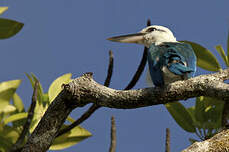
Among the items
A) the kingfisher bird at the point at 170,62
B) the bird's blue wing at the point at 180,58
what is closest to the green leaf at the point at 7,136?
the kingfisher bird at the point at 170,62

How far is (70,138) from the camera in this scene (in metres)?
4.98

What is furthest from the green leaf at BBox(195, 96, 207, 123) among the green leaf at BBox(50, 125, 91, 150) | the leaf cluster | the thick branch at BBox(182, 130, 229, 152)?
the thick branch at BBox(182, 130, 229, 152)

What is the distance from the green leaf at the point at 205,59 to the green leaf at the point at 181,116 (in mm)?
527

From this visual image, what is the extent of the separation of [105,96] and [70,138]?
152 centimetres

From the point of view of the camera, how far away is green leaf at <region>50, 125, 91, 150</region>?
494 cm

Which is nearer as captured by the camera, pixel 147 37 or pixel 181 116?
pixel 181 116

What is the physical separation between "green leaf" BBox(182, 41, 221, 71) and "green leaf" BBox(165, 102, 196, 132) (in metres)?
0.53

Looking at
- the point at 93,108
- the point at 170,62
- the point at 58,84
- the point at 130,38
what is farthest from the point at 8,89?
the point at 130,38

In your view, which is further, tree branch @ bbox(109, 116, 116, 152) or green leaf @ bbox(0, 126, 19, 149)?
green leaf @ bbox(0, 126, 19, 149)

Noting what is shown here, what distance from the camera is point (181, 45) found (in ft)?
15.6

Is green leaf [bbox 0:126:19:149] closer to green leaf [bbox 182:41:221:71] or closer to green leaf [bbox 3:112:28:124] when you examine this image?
green leaf [bbox 3:112:28:124]

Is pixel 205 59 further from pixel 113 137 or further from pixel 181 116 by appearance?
pixel 113 137

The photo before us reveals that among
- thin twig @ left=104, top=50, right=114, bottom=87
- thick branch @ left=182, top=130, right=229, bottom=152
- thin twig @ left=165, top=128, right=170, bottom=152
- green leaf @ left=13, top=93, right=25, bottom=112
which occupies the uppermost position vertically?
thin twig @ left=104, top=50, right=114, bottom=87

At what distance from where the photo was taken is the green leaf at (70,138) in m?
4.94
